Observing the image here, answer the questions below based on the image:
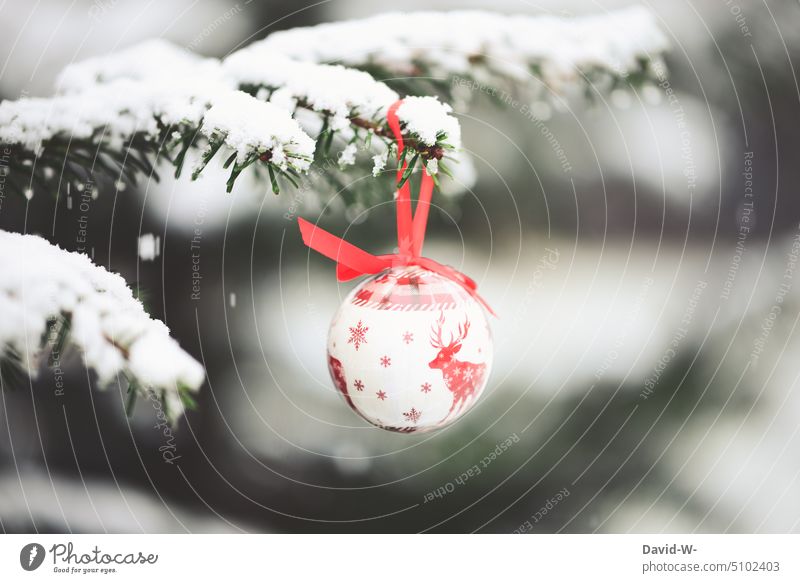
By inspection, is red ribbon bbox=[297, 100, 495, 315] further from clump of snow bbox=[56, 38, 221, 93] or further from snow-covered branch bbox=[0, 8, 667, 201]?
clump of snow bbox=[56, 38, 221, 93]

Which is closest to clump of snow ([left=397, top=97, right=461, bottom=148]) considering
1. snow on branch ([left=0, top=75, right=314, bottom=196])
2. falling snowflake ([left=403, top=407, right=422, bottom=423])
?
snow on branch ([left=0, top=75, right=314, bottom=196])

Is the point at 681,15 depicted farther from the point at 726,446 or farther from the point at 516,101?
the point at 726,446

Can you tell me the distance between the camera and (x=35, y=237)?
25.9 inches

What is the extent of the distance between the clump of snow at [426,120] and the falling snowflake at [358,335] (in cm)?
16

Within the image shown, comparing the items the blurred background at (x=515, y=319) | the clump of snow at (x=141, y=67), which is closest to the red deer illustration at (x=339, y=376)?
the blurred background at (x=515, y=319)

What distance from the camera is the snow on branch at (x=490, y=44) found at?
673 mm

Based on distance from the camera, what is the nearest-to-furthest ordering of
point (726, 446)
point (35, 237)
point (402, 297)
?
1. point (402, 297)
2. point (35, 237)
3. point (726, 446)

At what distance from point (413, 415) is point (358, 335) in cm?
8

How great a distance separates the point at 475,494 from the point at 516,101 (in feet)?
1.45

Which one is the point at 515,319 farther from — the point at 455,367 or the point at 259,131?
the point at 259,131

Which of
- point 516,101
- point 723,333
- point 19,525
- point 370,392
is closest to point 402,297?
point 370,392

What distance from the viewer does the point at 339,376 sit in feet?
1.87

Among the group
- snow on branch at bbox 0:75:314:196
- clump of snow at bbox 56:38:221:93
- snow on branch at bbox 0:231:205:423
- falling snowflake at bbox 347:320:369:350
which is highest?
clump of snow at bbox 56:38:221:93

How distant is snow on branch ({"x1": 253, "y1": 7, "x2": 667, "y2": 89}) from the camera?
0.67 meters
